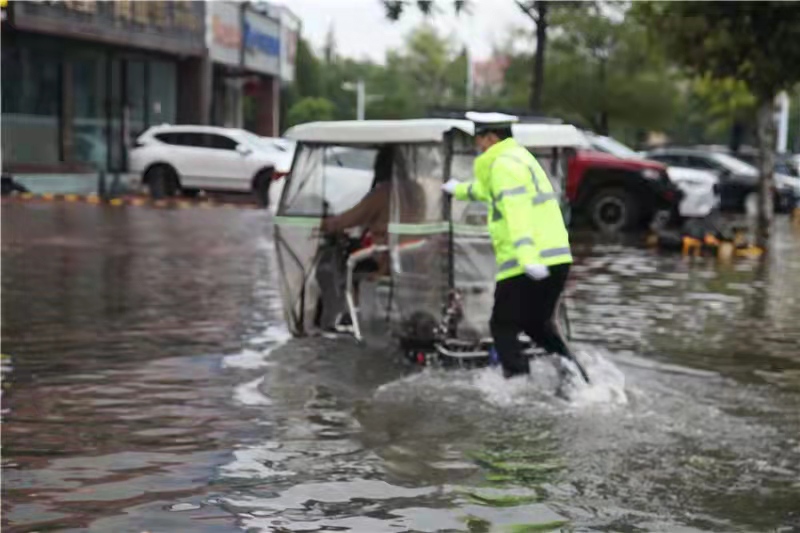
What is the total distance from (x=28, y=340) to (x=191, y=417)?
8.91ft

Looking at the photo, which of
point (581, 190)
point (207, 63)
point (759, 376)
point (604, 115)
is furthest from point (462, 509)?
point (604, 115)

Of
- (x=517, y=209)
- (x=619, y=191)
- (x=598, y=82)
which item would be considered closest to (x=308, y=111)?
A: (x=598, y=82)

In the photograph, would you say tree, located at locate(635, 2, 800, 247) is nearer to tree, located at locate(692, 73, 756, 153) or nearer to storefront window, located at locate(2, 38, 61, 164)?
tree, located at locate(692, 73, 756, 153)

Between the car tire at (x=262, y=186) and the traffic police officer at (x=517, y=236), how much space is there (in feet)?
58.9

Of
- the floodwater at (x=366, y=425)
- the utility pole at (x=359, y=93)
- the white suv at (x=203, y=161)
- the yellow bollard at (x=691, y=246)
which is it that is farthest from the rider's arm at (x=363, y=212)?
the utility pole at (x=359, y=93)

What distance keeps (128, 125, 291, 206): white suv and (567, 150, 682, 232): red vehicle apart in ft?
24.2

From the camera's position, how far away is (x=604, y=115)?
42.8 metres

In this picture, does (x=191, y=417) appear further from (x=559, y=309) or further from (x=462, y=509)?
(x=559, y=309)

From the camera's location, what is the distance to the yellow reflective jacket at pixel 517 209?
6.70 meters

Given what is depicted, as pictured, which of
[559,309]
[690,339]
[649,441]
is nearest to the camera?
[649,441]

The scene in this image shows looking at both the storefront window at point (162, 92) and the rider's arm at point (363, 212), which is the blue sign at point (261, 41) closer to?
the storefront window at point (162, 92)

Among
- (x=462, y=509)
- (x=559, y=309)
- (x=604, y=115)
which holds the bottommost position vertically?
(x=462, y=509)

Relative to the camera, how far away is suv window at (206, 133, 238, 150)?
25.1 m

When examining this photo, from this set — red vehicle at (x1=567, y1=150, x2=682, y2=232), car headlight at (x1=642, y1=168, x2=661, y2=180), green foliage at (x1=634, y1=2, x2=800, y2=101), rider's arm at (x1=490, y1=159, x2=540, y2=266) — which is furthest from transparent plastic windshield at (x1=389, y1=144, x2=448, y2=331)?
car headlight at (x1=642, y1=168, x2=661, y2=180)
